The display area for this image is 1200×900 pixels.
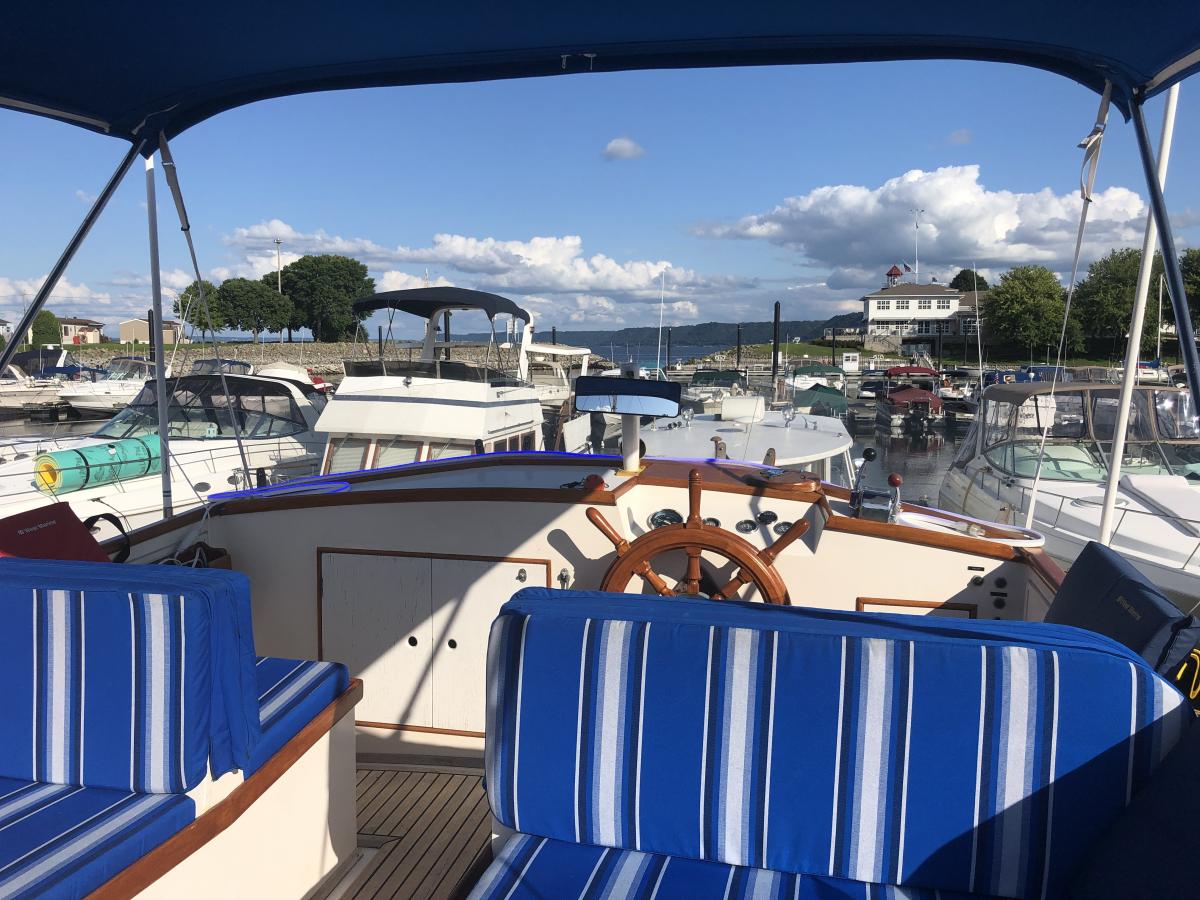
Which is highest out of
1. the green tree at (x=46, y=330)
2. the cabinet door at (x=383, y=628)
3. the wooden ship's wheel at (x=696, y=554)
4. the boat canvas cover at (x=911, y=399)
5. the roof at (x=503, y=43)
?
the green tree at (x=46, y=330)

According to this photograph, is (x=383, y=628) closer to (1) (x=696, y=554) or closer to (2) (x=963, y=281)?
(1) (x=696, y=554)

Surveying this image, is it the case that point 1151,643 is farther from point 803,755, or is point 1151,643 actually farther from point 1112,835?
point 803,755

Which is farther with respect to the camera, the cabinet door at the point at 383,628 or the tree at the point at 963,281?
the tree at the point at 963,281

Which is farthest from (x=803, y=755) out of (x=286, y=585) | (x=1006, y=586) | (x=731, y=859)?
(x=286, y=585)

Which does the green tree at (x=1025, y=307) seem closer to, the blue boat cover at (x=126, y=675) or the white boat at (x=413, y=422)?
the white boat at (x=413, y=422)

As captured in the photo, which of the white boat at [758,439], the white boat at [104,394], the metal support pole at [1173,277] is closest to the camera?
the metal support pole at [1173,277]

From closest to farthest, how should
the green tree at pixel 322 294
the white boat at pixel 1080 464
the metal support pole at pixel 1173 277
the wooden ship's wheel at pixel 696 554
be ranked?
the metal support pole at pixel 1173 277 < the wooden ship's wheel at pixel 696 554 < the white boat at pixel 1080 464 < the green tree at pixel 322 294

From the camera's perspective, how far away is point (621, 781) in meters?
1.49

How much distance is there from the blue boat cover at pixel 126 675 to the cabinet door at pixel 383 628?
1.14 m

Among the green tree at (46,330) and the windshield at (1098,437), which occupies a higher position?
the green tree at (46,330)

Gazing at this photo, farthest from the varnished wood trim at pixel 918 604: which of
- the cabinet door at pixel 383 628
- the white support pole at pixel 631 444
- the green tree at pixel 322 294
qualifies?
the green tree at pixel 322 294

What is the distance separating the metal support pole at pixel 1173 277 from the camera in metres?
1.58

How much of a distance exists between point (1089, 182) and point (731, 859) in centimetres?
195

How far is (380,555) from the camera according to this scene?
2.90 meters
